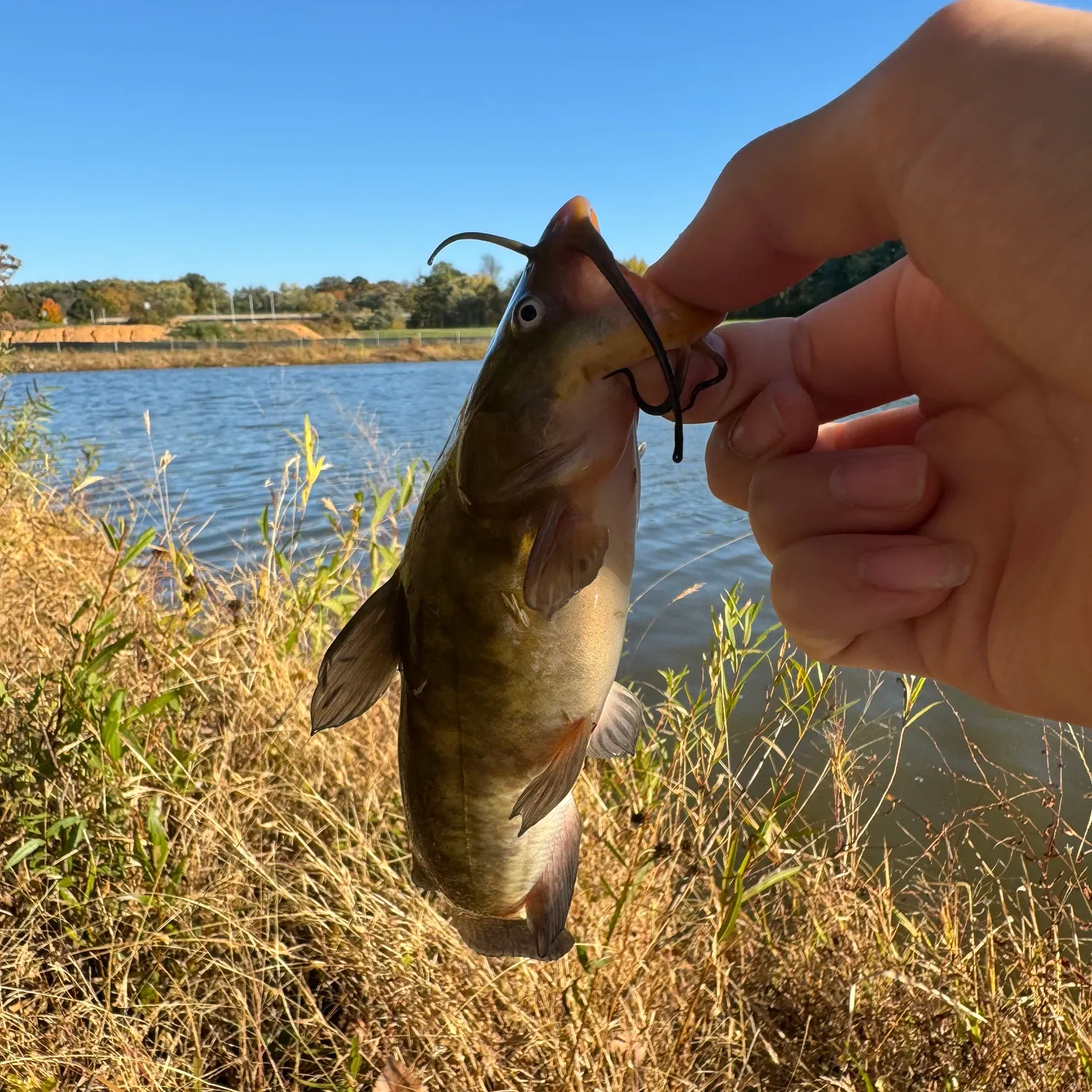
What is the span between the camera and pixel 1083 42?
1.17 m

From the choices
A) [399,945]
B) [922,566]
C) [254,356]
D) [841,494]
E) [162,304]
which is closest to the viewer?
[922,566]

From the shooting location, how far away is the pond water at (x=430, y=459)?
5.45m

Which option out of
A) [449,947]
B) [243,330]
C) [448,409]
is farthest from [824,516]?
[243,330]

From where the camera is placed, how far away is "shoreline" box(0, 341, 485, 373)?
55.8m

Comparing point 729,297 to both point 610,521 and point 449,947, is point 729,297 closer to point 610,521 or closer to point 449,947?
point 610,521

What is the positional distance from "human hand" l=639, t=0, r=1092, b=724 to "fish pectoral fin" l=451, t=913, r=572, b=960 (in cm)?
98

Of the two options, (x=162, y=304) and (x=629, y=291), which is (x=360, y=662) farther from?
(x=162, y=304)

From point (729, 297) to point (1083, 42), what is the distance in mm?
680

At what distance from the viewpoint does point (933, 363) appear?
A: 188cm

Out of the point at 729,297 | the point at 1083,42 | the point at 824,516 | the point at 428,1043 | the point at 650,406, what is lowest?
the point at 428,1043

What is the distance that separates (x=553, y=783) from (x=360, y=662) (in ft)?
1.56

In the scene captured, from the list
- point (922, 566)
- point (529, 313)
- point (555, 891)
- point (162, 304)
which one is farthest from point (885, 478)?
point (162, 304)

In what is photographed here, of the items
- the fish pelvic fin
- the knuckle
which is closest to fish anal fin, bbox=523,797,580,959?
the fish pelvic fin

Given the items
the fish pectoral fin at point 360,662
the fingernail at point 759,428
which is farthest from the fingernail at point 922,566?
the fish pectoral fin at point 360,662
